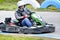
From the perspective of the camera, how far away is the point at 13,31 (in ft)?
30.0

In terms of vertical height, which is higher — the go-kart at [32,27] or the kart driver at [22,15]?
the kart driver at [22,15]

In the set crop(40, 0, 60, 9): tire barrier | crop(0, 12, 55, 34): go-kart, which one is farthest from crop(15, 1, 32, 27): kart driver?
crop(40, 0, 60, 9): tire barrier

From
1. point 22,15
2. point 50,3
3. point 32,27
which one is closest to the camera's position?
point 32,27

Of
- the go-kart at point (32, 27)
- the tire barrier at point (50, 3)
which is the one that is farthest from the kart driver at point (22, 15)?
the tire barrier at point (50, 3)

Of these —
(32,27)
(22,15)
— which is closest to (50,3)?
(22,15)

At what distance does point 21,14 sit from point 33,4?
12666 millimetres

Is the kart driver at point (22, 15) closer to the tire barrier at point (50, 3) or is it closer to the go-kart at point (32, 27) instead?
the go-kart at point (32, 27)

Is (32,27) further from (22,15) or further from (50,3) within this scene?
(50,3)

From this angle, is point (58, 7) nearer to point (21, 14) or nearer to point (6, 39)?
point (21, 14)

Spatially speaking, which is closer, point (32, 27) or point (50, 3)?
point (32, 27)

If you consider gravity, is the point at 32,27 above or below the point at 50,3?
below

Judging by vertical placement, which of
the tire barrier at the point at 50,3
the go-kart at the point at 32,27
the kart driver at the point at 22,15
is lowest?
the go-kart at the point at 32,27

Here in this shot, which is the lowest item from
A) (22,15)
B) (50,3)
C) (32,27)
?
(32,27)

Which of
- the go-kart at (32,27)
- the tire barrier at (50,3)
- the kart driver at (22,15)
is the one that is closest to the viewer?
the go-kart at (32,27)
